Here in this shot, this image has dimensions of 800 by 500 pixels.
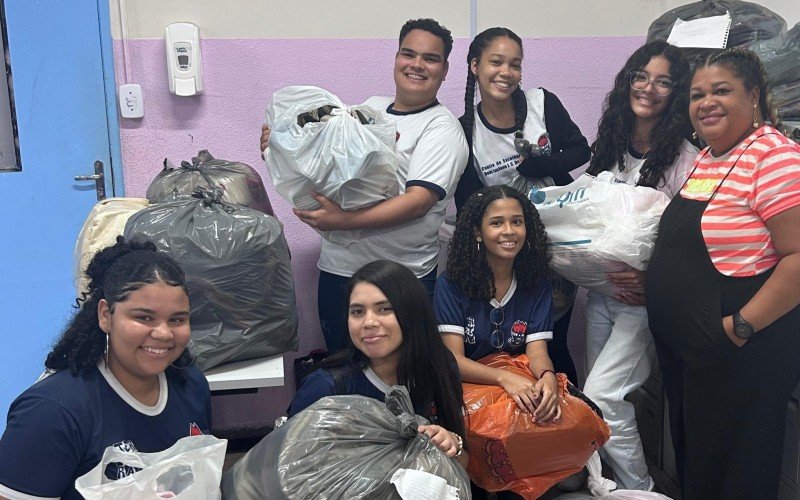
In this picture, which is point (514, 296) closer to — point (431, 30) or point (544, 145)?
point (544, 145)

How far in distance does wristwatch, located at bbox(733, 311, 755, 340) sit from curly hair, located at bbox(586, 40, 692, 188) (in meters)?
0.58

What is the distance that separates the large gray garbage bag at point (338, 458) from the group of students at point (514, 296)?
20cm


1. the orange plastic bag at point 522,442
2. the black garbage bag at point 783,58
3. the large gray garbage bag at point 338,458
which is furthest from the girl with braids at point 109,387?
the black garbage bag at point 783,58

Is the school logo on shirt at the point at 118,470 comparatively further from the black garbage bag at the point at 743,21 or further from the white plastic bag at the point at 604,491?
the black garbage bag at the point at 743,21

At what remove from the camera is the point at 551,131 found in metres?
2.50

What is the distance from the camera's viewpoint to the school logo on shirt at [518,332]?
2.27 m

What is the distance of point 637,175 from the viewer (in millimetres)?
2342

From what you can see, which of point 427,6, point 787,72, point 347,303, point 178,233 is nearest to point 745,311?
point 787,72

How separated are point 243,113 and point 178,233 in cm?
110

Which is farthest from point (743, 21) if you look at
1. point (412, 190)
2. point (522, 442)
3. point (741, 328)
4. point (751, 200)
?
point (522, 442)

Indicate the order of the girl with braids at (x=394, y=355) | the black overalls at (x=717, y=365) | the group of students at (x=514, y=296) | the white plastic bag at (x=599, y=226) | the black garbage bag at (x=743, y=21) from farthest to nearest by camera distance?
the black garbage bag at (x=743, y=21), the white plastic bag at (x=599, y=226), the black overalls at (x=717, y=365), the girl with braids at (x=394, y=355), the group of students at (x=514, y=296)

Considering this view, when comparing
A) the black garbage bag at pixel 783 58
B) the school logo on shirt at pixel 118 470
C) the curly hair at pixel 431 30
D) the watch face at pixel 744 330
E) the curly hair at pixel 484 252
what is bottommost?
the school logo on shirt at pixel 118 470

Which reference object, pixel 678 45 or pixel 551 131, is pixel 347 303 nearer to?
pixel 551 131

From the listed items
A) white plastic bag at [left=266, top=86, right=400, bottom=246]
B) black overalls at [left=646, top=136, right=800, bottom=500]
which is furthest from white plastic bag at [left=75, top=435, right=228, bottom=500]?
black overalls at [left=646, top=136, right=800, bottom=500]
